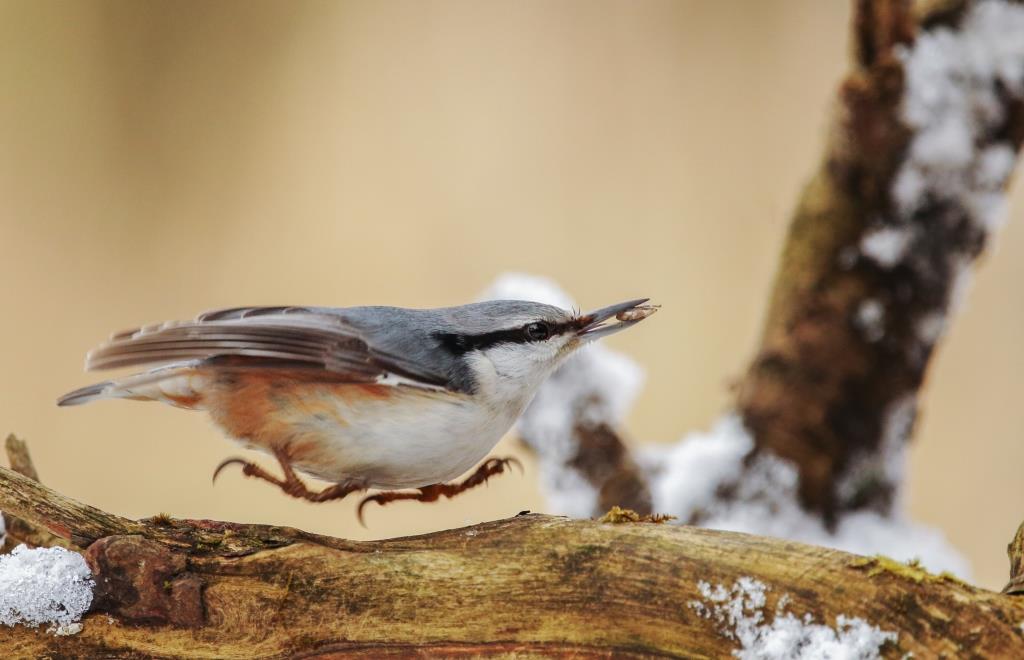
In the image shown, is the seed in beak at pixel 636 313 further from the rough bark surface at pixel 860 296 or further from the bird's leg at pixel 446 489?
the rough bark surface at pixel 860 296

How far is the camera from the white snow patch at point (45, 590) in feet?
3.58

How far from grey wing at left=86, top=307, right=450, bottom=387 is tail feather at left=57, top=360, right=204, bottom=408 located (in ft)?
0.23

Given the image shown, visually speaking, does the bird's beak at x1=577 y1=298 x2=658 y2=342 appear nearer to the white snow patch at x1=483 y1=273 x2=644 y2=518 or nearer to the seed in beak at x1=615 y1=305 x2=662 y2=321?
the seed in beak at x1=615 y1=305 x2=662 y2=321

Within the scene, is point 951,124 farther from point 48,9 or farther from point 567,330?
point 48,9

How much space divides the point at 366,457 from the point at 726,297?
2038 millimetres

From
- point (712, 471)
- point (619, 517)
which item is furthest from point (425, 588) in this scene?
point (712, 471)

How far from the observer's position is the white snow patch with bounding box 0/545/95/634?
109 cm

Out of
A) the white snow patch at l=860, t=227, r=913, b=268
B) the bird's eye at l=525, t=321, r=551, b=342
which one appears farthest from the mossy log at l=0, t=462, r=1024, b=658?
the white snow patch at l=860, t=227, r=913, b=268

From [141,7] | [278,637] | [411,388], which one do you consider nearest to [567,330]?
[411,388]

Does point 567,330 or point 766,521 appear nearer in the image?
point 567,330

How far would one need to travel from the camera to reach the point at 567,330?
1587 mm

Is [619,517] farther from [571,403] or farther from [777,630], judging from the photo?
[571,403]

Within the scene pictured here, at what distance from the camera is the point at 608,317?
1606 mm

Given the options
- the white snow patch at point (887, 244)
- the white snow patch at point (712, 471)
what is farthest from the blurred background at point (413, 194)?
the white snow patch at point (887, 244)
